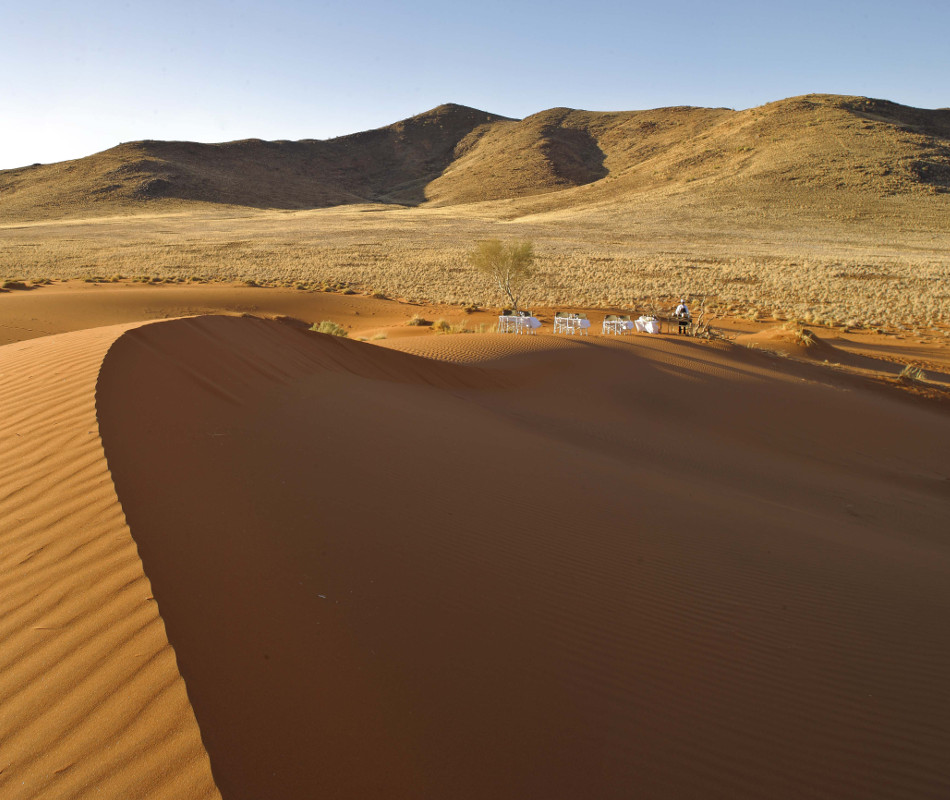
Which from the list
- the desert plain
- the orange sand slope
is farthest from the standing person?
the orange sand slope

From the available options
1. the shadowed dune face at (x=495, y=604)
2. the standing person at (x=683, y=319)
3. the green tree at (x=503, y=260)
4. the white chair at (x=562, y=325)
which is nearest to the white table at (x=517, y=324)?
the white chair at (x=562, y=325)

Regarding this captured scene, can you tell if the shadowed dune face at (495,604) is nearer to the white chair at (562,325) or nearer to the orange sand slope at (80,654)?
the orange sand slope at (80,654)

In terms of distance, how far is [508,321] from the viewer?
67.3 ft

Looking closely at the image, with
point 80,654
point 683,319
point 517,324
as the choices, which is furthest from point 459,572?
point 683,319

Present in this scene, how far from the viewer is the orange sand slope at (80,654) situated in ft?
7.27

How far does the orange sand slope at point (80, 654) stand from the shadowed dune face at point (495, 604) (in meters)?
0.11

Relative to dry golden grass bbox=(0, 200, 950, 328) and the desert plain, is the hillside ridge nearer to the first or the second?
dry golden grass bbox=(0, 200, 950, 328)

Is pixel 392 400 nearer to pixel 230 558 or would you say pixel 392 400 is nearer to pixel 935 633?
pixel 230 558

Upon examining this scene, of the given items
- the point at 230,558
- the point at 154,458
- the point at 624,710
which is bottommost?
the point at 624,710

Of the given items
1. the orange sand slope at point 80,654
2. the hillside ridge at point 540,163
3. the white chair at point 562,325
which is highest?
the hillside ridge at point 540,163

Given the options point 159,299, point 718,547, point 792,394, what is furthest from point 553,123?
point 718,547

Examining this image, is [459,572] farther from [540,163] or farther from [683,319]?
[540,163]

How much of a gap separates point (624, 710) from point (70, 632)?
2521 mm

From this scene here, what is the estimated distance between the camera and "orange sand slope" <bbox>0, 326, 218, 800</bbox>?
7.27ft
